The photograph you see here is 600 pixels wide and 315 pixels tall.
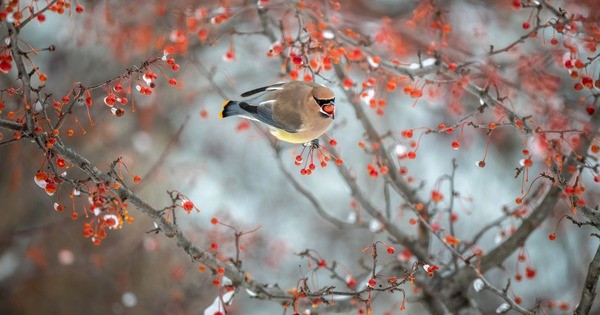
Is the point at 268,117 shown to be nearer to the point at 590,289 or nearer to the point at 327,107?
the point at 327,107

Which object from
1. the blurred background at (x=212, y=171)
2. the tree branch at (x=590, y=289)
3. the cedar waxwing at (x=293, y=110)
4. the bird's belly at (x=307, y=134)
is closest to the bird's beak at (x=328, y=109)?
the cedar waxwing at (x=293, y=110)

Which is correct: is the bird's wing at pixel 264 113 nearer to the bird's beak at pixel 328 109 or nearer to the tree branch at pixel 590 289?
the bird's beak at pixel 328 109

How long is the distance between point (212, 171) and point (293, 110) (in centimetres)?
689

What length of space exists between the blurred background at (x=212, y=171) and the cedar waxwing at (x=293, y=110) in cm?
64

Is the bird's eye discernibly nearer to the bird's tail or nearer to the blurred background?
the bird's tail

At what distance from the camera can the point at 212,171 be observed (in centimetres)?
967

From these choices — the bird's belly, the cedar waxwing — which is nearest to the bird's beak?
the cedar waxwing

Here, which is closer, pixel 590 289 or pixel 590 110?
pixel 590 289

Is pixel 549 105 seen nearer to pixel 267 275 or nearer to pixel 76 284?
pixel 267 275

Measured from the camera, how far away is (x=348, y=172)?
391cm

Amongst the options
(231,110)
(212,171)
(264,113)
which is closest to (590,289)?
(264,113)

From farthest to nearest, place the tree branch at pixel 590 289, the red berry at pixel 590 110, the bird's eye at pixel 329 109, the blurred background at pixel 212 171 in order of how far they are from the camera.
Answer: the blurred background at pixel 212 171, the red berry at pixel 590 110, the tree branch at pixel 590 289, the bird's eye at pixel 329 109

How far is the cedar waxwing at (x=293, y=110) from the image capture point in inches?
113

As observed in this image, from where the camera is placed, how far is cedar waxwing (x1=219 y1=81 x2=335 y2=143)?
2865 millimetres
